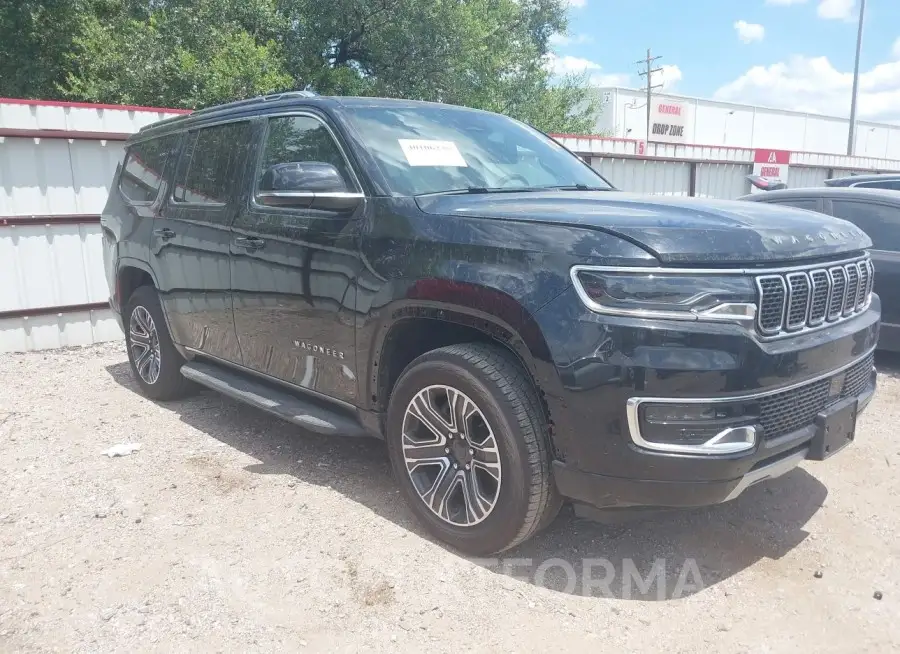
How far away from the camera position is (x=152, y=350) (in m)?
5.47

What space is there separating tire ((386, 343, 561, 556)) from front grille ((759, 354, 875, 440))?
0.82 metres

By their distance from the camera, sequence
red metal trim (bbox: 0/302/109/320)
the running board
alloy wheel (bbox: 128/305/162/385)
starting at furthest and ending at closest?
red metal trim (bbox: 0/302/109/320) → alloy wheel (bbox: 128/305/162/385) → the running board

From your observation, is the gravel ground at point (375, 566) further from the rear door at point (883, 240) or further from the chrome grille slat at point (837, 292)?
the rear door at point (883, 240)

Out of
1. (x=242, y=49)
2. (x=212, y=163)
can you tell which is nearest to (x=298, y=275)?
(x=212, y=163)

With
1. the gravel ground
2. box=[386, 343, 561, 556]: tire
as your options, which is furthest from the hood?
the gravel ground

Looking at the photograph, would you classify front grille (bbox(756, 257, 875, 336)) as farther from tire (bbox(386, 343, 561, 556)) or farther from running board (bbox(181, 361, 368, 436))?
running board (bbox(181, 361, 368, 436))

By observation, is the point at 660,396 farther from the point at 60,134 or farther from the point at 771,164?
the point at 771,164

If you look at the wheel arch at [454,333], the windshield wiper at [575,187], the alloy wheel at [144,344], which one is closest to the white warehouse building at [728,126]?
the alloy wheel at [144,344]

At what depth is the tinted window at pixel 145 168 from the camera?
16.9 ft

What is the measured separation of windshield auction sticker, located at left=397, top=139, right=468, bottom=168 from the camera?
11.9 feet

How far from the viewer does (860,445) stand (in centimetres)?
457

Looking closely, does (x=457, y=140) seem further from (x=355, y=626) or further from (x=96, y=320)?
(x=96, y=320)

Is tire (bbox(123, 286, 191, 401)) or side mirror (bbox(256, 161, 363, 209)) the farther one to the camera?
tire (bbox(123, 286, 191, 401))

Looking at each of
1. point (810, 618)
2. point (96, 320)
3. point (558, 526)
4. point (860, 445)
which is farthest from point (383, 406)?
point (96, 320)
